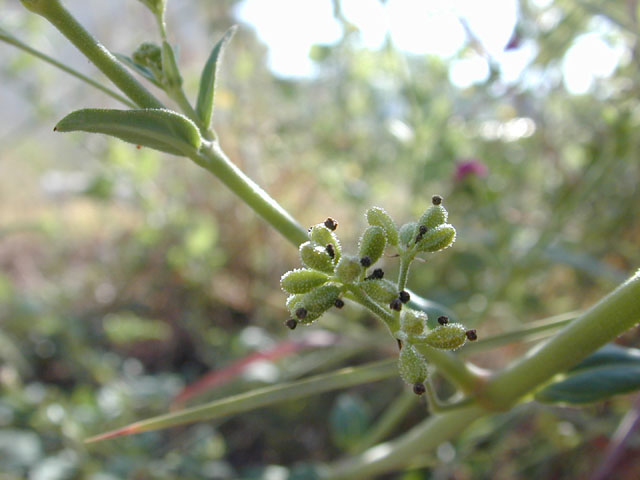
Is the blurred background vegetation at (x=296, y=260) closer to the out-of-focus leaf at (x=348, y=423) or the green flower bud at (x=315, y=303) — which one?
the out-of-focus leaf at (x=348, y=423)

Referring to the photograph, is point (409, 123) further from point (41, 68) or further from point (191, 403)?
point (41, 68)

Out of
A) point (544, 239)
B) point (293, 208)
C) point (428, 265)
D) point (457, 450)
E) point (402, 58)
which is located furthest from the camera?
point (293, 208)

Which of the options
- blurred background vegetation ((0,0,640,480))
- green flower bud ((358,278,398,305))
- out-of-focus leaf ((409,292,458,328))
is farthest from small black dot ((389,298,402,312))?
blurred background vegetation ((0,0,640,480))

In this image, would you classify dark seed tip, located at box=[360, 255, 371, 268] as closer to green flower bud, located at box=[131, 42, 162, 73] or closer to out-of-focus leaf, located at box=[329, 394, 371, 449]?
green flower bud, located at box=[131, 42, 162, 73]

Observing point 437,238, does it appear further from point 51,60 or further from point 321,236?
point 51,60

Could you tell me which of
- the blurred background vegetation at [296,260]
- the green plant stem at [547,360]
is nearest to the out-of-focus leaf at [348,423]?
the blurred background vegetation at [296,260]

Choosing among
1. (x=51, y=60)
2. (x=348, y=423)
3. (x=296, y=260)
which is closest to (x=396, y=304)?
(x=51, y=60)

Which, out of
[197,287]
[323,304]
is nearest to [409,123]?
[197,287]
